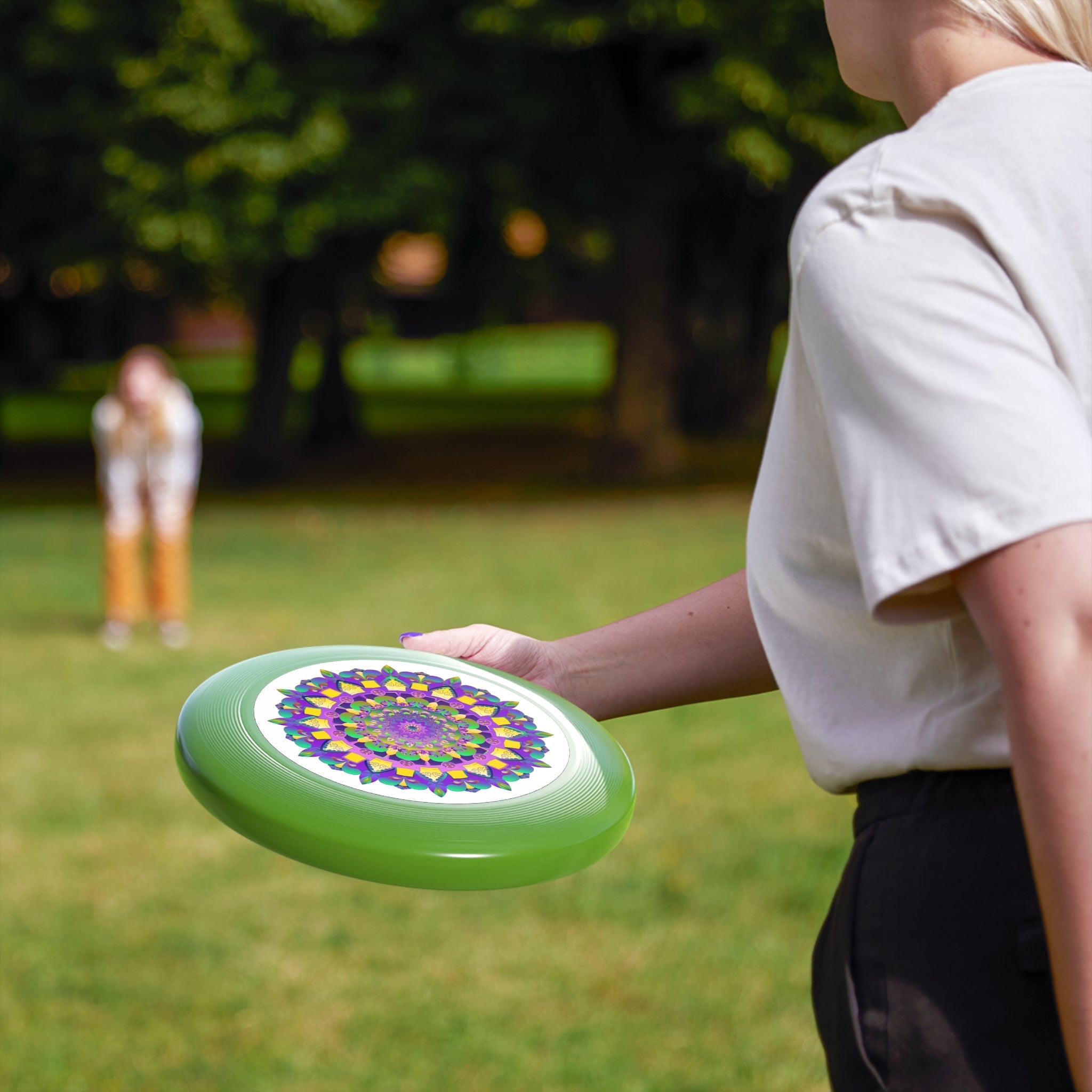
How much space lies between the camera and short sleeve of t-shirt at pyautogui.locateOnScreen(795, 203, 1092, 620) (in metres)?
0.98

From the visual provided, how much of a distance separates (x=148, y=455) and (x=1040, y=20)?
28.6 ft

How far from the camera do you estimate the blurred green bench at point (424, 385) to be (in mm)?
31828

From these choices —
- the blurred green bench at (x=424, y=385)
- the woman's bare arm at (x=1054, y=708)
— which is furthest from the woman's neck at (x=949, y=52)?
the blurred green bench at (x=424, y=385)

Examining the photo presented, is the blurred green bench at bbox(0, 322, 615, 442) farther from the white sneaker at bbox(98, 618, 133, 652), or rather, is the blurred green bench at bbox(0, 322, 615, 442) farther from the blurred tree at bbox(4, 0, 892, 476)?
the white sneaker at bbox(98, 618, 133, 652)

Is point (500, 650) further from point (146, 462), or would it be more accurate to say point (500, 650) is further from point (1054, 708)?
point (146, 462)

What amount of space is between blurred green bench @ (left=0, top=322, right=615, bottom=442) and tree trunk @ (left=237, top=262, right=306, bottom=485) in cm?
35

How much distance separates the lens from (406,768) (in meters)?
1.47

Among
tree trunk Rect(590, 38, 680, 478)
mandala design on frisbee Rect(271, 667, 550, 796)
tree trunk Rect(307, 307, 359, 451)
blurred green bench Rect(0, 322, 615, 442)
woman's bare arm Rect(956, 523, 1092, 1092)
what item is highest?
woman's bare arm Rect(956, 523, 1092, 1092)

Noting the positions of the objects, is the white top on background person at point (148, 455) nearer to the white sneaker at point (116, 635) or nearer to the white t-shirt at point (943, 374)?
the white sneaker at point (116, 635)

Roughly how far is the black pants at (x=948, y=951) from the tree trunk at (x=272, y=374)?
787 inches

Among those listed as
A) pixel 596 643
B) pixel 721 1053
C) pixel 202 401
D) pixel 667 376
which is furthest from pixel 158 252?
pixel 202 401

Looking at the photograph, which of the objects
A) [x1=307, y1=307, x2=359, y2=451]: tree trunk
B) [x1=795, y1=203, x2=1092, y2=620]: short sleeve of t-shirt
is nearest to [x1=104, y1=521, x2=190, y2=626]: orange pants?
[x1=795, y1=203, x2=1092, y2=620]: short sleeve of t-shirt

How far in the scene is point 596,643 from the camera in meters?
1.72

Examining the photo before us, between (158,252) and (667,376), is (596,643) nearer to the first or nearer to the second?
(158,252)
